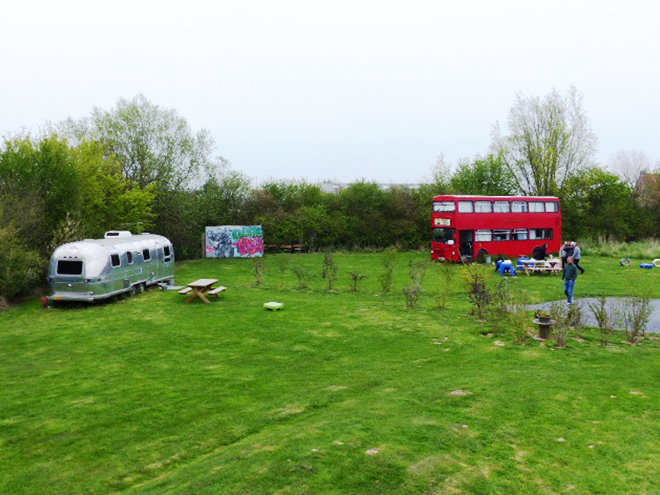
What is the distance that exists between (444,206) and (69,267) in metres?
20.9

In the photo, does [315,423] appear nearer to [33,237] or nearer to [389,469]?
[389,469]

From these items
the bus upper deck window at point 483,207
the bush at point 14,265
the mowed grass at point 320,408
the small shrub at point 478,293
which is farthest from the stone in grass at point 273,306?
the bus upper deck window at point 483,207

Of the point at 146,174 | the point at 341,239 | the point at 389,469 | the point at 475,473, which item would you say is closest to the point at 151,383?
the point at 389,469

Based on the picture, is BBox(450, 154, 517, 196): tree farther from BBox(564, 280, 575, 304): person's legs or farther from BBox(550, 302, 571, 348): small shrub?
BBox(550, 302, 571, 348): small shrub

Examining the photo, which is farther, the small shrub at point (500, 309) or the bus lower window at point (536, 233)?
the bus lower window at point (536, 233)

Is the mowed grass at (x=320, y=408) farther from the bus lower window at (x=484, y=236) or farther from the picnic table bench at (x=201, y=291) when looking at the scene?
the bus lower window at (x=484, y=236)

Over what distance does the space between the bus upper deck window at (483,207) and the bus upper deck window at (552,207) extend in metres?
5.18

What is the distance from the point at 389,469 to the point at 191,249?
1343 inches

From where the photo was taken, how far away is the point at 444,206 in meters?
31.7

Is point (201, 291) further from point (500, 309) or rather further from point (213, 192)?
point (213, 192)

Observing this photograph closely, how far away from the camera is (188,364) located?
11.0 metres

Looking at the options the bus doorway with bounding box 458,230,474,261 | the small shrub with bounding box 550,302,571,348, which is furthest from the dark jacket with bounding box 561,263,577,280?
the bus doorway with bounding box 458,230,474,261

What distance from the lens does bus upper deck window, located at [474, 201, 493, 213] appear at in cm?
3186

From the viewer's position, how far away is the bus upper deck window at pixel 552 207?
115ft
